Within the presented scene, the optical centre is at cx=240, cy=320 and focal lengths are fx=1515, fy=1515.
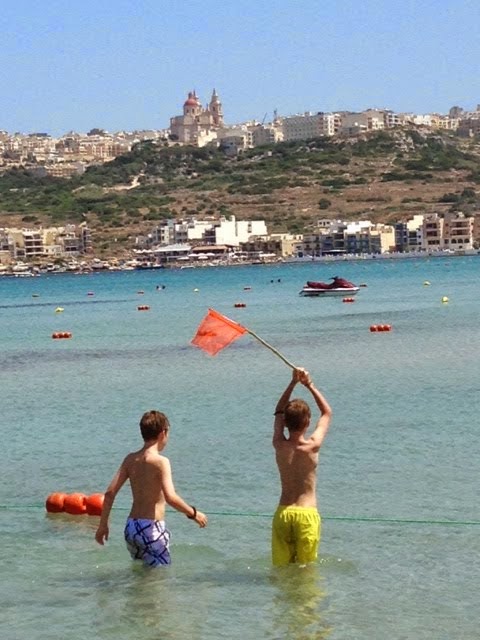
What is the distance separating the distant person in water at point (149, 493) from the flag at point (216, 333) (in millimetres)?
812

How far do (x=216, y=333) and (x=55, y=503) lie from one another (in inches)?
189

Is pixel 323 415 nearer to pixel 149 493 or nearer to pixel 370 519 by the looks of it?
pixel 149 493

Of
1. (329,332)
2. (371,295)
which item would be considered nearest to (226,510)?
(329,332)

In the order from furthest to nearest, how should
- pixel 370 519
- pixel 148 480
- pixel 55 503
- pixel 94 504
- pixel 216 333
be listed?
pixel 55 503 < pixel 94 504 < pixel 370 519 < pixel 216 333 < pixel 148 480

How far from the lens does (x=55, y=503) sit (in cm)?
1608

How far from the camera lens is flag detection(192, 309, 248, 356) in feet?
39.1

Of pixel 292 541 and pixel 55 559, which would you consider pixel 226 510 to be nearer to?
pixel 55 559

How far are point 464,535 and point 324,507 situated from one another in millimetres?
2059

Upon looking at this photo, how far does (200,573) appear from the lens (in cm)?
1290

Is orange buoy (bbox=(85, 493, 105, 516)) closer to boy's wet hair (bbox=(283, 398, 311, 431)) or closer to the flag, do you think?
the flag

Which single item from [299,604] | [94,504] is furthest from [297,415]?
[94,504]

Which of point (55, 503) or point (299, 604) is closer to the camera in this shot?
point (299, 604)

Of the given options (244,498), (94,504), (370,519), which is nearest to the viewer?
(370,519)

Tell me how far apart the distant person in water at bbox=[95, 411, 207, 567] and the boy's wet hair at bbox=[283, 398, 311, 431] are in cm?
89
